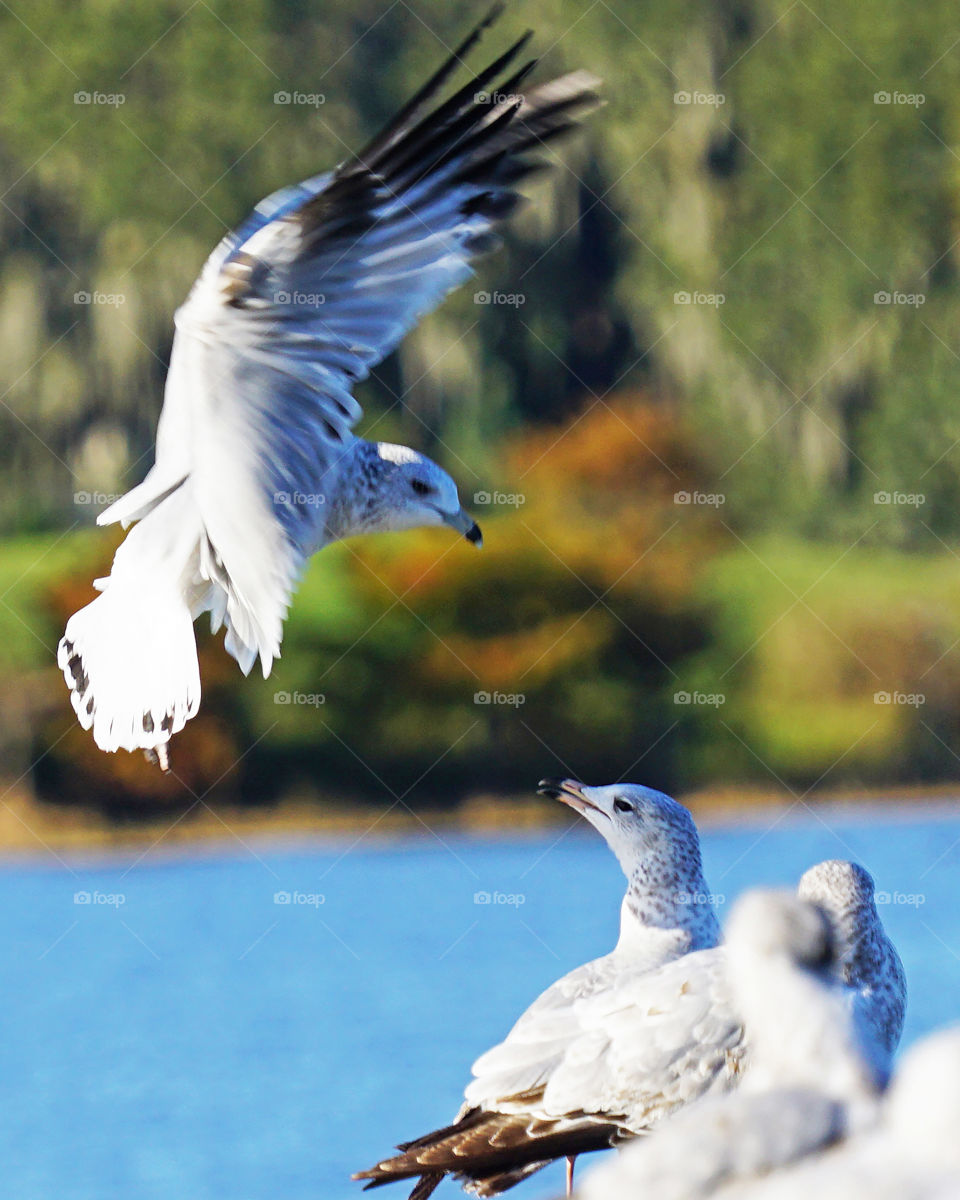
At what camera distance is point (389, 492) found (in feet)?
13.0

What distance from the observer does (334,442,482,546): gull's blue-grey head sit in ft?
12.9

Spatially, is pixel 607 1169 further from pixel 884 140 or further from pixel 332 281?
pixel 884 140

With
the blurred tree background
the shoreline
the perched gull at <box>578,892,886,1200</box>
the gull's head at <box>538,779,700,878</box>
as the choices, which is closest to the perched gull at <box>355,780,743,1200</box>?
the gull's head at <box>538,779,700,878</box>

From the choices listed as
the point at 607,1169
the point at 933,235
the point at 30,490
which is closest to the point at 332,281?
the point at 607,1169

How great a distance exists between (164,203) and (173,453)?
11865 millimetres

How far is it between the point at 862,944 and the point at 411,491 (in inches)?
53.2

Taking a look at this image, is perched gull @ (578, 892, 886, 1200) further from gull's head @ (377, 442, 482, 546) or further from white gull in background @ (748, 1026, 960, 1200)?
gull's head @ (377, 442, 482, 546)

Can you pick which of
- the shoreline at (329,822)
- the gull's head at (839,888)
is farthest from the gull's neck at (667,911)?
the shoreline at (329,822)

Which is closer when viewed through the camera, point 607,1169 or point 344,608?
point 607,1169

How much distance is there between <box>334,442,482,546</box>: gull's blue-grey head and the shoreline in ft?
26.1

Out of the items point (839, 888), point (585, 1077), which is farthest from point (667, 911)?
point (585, 1077)

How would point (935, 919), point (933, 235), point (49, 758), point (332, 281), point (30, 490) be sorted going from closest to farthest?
1. point (332, 281)
2. point (935, 919)
3. point (49, 758)
4. point (30, 490)
5. point (933, 235)

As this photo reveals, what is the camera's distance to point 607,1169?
5.85 feet

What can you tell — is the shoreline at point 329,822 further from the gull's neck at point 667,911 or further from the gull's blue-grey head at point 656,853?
the gull's neck at point 667,911
